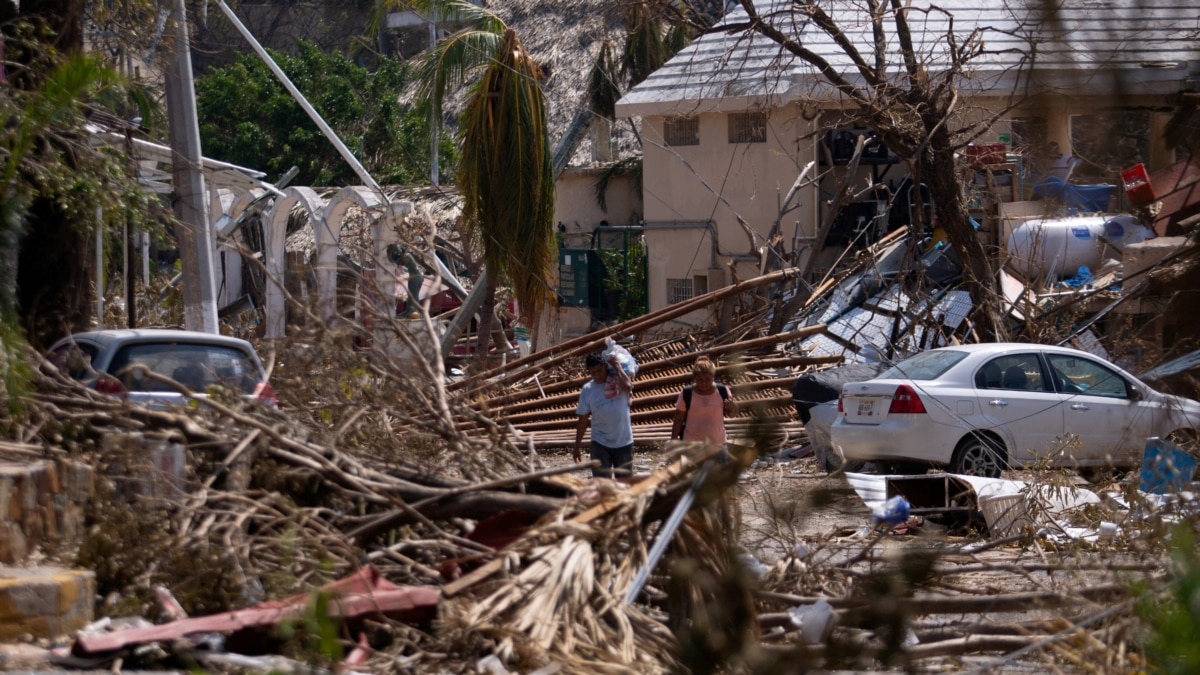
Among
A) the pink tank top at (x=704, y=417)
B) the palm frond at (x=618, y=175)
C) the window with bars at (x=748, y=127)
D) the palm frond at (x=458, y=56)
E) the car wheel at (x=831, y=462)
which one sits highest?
the palm frond at (x=458, y=56)

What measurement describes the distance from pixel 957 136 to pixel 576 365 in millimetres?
5315

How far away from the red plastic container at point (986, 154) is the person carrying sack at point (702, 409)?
8.51m

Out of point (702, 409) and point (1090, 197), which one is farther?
point (1090, 197)

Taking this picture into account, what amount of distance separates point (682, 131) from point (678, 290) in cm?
285

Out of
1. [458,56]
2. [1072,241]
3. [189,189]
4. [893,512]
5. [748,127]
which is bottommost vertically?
[893,512]

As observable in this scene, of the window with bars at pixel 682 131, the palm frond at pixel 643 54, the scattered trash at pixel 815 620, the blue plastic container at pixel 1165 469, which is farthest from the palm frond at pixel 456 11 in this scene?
the scattered trash at pixel 815 620

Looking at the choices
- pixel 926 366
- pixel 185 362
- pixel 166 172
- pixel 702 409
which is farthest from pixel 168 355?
pixel 166 172

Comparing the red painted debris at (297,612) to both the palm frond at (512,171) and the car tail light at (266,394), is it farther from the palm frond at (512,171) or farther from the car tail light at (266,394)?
the palm frond at (512,171)

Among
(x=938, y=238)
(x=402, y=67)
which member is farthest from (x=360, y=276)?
(x=402, y=67)

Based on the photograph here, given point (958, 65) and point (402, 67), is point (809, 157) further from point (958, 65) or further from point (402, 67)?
point (402, 67)

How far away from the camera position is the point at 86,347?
9.34 meters

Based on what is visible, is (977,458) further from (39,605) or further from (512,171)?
(39,605)

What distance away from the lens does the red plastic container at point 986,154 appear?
54.3ft

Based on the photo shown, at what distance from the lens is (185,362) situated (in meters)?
9.22
